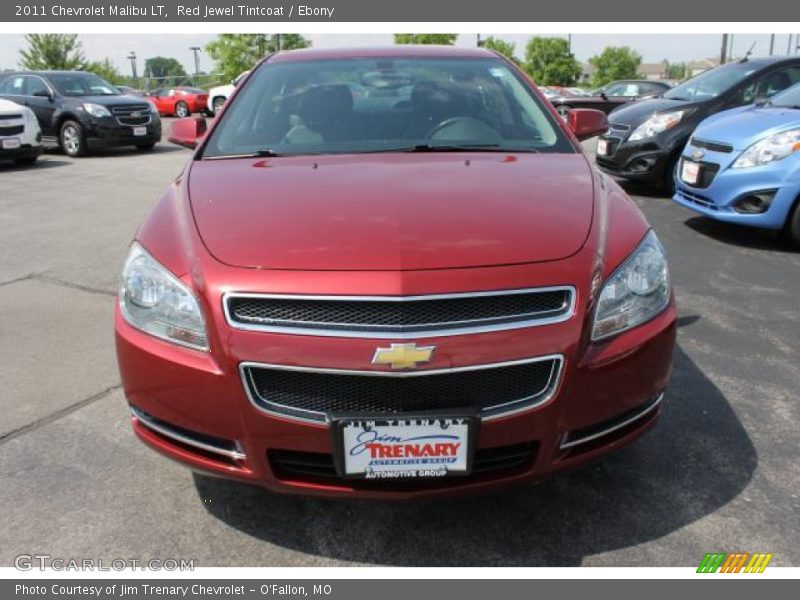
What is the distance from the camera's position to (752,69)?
7898 mm

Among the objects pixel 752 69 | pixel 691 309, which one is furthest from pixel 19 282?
pixel 752 69

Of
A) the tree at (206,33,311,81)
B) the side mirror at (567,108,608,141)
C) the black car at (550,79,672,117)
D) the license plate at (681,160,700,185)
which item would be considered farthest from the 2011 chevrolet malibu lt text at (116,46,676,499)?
the tree at (206,33,311,81)

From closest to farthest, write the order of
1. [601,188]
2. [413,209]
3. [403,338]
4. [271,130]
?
[403,338]
[413,209]
[601,188]
[271,130]

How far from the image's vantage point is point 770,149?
5.56 metres

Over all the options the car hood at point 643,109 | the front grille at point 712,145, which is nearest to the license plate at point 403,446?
the front grille at point 712,145

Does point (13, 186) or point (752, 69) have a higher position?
point (752, 69)

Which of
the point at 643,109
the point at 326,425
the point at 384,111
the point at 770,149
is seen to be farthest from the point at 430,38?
the point at 326,425

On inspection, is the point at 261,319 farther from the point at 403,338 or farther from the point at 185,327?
the point at 403,338

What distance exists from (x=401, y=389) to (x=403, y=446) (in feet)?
0.52

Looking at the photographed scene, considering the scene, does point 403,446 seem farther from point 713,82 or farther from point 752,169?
point 713,82

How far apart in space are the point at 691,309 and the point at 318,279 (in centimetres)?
319

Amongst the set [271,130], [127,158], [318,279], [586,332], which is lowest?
[127,158]

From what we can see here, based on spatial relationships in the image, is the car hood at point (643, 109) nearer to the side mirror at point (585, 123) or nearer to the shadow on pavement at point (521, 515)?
the side mirror at point (585, 123)
